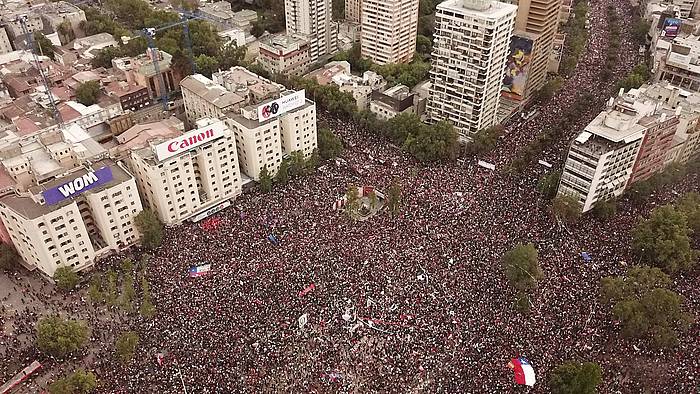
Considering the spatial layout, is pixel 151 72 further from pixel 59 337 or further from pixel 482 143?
pixel 482 143

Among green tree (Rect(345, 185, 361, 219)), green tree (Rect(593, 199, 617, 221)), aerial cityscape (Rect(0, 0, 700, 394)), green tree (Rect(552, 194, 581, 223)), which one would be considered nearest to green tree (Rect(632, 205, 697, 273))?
aerial cityscape (Rect(0, 0, 700, 394))

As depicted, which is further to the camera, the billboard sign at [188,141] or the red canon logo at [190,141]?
the red canon logo at [190,141]

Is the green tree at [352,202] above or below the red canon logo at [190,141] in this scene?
below

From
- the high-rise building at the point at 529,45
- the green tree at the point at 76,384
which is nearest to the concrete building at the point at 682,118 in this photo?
the high-rise building at the point at 529,45

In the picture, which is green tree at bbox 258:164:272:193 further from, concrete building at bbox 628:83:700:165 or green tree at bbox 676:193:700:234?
concrete building at bbox 628:83:700:165

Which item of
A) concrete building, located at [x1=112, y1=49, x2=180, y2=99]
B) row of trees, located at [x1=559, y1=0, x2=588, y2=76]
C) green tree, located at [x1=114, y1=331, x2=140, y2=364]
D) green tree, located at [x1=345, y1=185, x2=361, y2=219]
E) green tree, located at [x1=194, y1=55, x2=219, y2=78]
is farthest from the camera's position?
row of trees, located at [x1=559, y1=0, x2=588, y2=76]

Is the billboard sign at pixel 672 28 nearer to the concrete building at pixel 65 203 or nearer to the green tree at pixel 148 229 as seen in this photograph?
the green tree at pixel 148 229

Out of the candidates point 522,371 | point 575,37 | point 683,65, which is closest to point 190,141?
point 522,371

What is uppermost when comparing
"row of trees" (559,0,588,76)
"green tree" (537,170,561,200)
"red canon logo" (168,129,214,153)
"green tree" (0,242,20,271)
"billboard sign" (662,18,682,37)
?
"red canon logo" (168,129,214,153)
